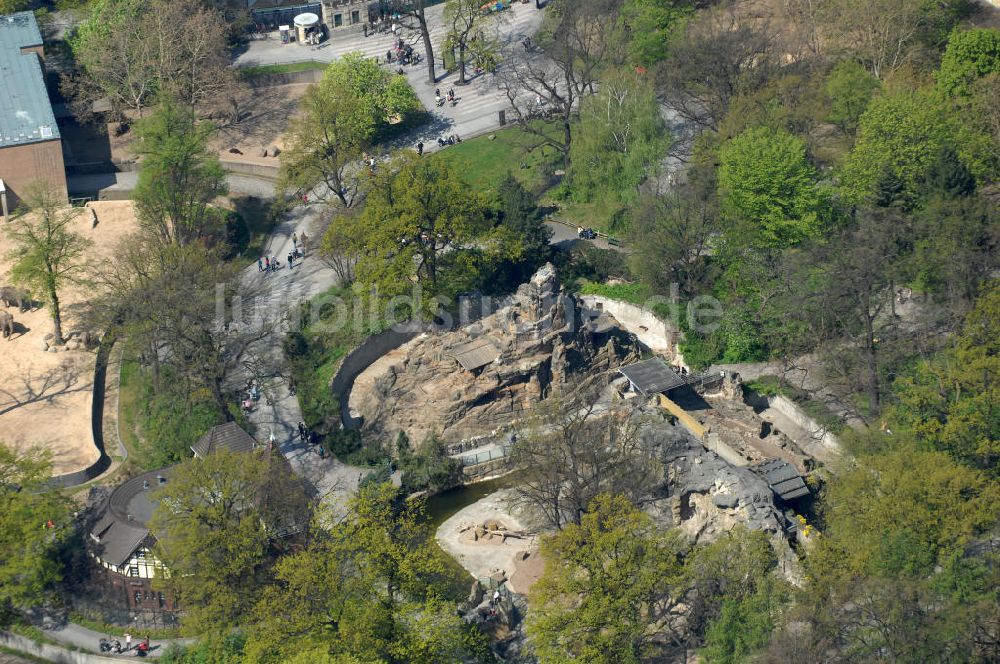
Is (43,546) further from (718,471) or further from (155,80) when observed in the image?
(155,80)

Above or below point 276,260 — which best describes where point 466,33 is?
above

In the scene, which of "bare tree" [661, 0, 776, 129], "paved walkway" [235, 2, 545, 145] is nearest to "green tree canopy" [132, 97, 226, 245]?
"paved walkway" [235, 2, 545, 145]

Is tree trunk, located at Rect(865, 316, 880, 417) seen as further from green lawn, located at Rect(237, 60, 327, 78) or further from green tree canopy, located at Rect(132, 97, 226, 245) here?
green lawn, located at Rect(237, 60, 327, 78)

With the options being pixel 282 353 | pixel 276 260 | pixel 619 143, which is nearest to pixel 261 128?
pixel 276 260

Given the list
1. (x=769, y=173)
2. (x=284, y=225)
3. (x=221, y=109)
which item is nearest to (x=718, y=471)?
(x=769, y=173)

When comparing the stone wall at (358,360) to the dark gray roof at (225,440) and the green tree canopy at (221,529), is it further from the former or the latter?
the green tree canopy at (221,529)

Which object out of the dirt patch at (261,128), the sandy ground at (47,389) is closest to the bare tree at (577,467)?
the sandy ground at (47,389)

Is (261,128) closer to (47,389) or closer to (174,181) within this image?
(174,181)
